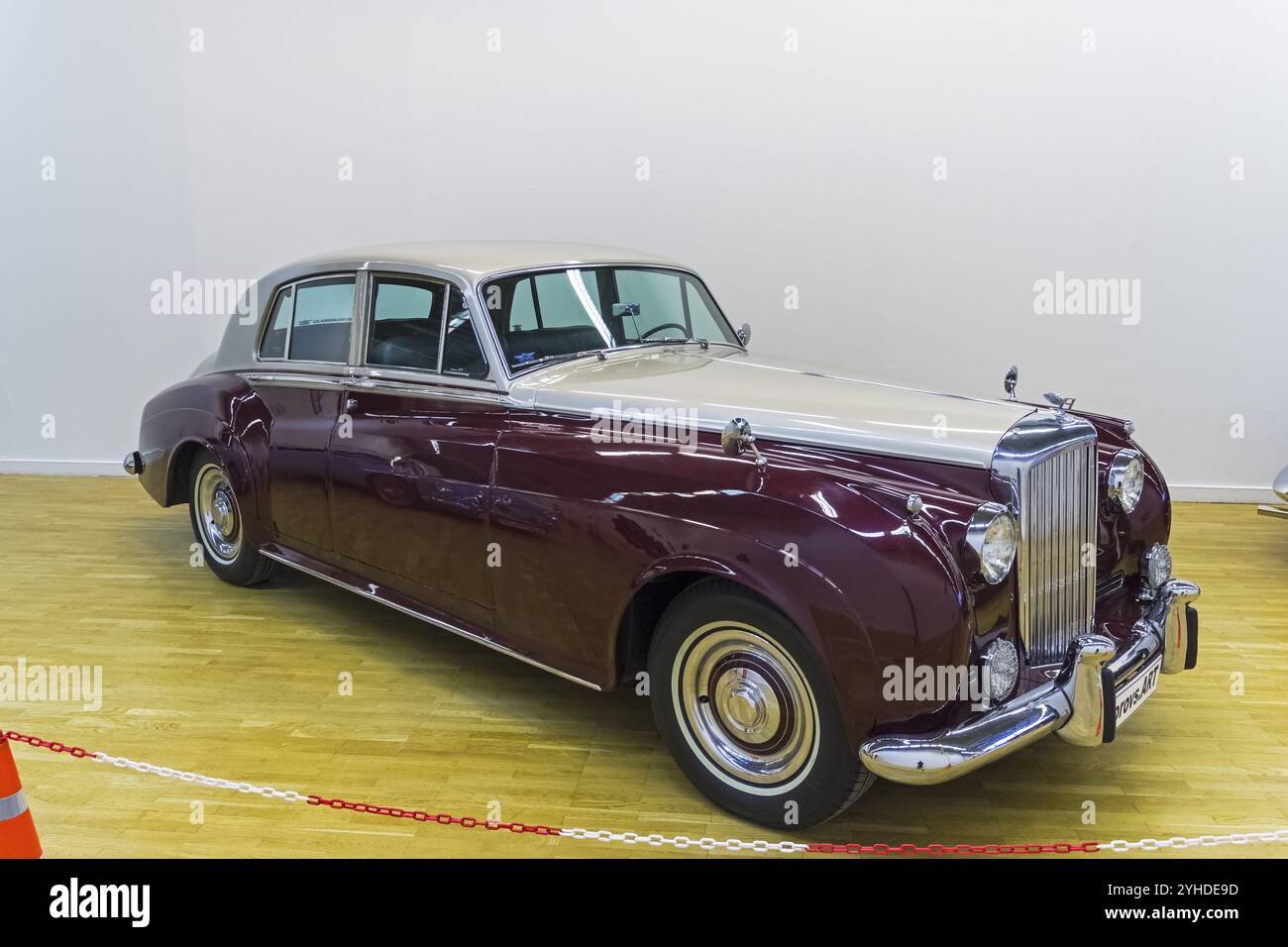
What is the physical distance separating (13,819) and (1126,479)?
10.8ft

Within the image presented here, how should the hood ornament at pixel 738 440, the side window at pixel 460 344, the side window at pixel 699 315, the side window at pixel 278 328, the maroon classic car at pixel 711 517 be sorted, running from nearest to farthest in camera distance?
the maroon classic car at pixel 711 517, the hood ornament at pixel 738 440, the side window at pixel 460 344, the side window at pixel 699 315, the side window at pixel 278 328

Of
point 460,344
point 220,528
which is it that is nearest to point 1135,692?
point 460,344

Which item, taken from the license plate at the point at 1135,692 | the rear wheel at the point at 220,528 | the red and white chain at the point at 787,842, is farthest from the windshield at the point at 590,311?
the license plate at the point at 1135,692

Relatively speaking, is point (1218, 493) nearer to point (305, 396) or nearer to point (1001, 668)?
point (1001, 668)

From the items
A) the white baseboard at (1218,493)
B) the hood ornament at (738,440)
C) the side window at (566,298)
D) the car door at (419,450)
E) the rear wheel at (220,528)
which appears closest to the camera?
the hood ornament at (738,440)

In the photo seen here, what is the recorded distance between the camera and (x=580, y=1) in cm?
635

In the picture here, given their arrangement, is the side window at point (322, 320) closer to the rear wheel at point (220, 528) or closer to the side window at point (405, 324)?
the side window at point (405, 324)

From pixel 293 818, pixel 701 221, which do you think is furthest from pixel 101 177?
pixel 293 818

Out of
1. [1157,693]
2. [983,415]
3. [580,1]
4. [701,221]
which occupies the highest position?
[580,1]

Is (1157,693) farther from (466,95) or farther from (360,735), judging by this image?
(466,95)

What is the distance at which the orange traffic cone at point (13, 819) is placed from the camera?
7.57ft

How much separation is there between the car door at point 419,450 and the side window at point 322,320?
0.17m
